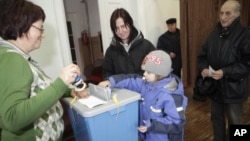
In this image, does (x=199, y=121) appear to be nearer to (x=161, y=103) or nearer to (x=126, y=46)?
(x=126, y=46)

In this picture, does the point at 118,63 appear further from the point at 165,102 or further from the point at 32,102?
the point at 32,102

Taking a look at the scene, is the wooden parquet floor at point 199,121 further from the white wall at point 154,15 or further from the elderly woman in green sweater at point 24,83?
the elderly woman in green sweater at point 24,83

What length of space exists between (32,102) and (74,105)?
10.5 inches

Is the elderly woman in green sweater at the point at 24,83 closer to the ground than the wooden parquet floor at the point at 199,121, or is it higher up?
higher up

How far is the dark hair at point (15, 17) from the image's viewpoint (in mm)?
831

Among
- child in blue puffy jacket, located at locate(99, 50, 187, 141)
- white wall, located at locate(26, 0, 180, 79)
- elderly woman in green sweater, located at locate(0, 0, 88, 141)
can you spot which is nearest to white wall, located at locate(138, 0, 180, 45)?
white wall, located at locate(26, 0, 180, 79)

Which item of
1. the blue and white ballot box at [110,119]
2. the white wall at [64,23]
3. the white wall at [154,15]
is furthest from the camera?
the white wall at [154,15]

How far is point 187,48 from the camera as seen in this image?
2.92 m

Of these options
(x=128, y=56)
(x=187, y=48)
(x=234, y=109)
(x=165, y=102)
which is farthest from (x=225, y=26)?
(x=187, y=48)

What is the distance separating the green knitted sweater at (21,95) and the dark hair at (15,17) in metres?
0.05

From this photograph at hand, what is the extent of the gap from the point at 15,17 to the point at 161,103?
29.7 inches

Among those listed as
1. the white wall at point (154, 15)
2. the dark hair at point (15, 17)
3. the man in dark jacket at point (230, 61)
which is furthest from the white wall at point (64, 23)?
the dark hair at point (15, 17)

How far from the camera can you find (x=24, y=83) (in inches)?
30.0

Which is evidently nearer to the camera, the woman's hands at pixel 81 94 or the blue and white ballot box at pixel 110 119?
the blue and white ballot box at pixel 110 119
